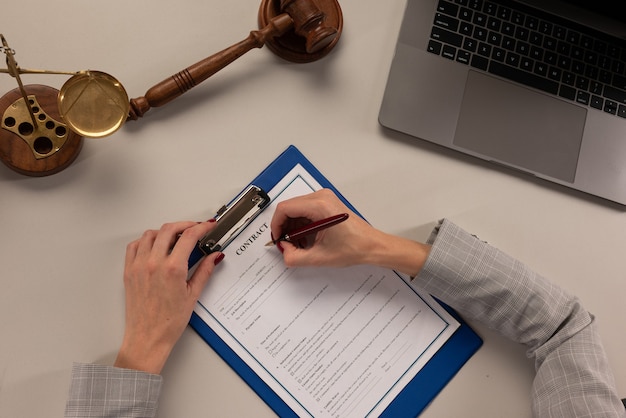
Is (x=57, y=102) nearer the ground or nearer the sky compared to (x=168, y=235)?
nearer the sky

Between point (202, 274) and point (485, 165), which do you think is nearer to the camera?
point (202, 274)

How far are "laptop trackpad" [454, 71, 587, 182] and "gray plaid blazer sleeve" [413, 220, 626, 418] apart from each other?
0.15m

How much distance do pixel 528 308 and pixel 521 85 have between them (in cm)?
35

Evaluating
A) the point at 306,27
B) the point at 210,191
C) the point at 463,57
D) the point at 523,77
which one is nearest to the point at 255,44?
the point at 306,27

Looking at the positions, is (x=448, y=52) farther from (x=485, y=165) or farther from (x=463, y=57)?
(x=485, y=165)

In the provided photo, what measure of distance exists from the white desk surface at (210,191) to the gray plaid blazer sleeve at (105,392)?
0.06 metres

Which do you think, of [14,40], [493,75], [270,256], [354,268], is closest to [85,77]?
[14,40]

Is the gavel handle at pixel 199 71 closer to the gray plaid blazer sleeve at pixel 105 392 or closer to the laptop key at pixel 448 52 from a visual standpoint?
the laptop key at pixel 448 52

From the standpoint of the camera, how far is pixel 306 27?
2.53 feet

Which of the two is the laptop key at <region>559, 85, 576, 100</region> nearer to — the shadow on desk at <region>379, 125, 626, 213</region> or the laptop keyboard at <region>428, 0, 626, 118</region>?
the laptop keyboard at <region>428, 0, 626, 118</region>

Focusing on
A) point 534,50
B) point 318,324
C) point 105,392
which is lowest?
point 105,392

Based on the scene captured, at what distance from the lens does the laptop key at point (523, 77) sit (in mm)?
869

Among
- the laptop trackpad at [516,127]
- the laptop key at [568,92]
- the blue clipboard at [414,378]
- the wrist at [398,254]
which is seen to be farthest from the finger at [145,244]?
the laptop key at [568,92]

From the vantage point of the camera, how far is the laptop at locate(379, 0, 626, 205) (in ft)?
2.79
